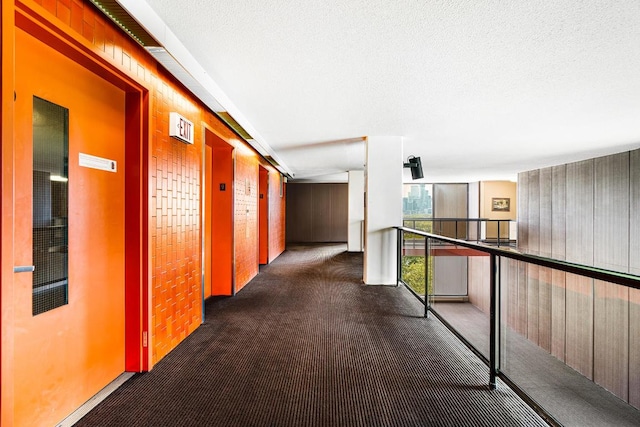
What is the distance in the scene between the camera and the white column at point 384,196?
5.21 m

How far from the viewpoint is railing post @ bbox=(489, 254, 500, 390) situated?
85.2 inches

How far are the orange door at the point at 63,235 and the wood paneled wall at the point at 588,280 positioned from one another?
13.1 ft

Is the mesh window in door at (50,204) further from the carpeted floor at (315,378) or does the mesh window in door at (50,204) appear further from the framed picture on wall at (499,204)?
the framed picture on wall at (499,204)

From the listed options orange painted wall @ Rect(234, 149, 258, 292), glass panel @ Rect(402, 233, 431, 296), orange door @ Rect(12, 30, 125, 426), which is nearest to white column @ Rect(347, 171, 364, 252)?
glass panel @ Rect(402, 233, 431, 296)

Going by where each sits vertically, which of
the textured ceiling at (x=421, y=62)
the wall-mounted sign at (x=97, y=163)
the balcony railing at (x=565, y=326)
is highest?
the textured ceiling at (x=421, y=62)

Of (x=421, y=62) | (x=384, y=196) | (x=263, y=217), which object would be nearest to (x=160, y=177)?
(x=421, y=62)

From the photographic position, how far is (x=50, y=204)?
1668 mm

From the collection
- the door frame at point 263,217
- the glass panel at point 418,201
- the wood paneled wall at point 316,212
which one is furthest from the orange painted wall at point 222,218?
the glass panel at point 418,201

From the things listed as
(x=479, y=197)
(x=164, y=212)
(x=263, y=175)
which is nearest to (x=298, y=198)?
(x=263, y=175)

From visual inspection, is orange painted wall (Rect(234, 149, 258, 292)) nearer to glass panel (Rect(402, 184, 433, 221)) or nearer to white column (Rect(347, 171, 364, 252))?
white column (Rect(347, 171, 364, 252))

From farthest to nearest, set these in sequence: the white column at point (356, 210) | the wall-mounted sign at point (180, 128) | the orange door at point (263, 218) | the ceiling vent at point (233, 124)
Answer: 1. the white column at point (356, 210)
2. the orange door at point (263, 218)
3. the ceiling vent at point (233, 124)
4. the wall-mounted sign at point (180, 128)

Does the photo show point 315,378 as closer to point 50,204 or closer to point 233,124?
point 50,204

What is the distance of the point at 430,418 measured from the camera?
1.83 metres

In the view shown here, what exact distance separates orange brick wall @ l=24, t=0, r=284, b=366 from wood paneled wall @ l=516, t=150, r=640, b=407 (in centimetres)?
356
